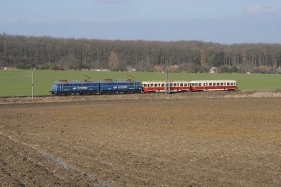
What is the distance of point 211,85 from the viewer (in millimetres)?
82312

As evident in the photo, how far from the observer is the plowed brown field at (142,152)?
14836 millimetres

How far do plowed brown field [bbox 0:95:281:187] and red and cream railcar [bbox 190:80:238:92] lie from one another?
4751 centimetres

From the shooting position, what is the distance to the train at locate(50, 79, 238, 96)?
2820 inches

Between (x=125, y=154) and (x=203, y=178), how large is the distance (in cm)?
538

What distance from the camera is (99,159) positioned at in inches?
725

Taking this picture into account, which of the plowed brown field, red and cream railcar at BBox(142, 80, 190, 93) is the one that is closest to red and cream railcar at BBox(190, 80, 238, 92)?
red and cream railcar at BBox(142, 80, 190, 93)

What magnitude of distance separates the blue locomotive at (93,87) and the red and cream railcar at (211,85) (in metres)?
10.3

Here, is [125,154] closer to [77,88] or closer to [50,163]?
[50,163]

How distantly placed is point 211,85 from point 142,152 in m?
63.7

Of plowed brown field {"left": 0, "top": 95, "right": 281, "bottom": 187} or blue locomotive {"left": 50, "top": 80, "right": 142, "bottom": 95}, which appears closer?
plowed brown field {"left": 0, "top": 95, "right": 281, "bottom": 187}

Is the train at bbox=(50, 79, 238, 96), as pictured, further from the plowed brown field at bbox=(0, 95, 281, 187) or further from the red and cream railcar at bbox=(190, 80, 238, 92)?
the plowed brown field at bbox=(0, 95, 281, 187)

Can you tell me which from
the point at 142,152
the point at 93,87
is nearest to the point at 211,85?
the point at 93,87

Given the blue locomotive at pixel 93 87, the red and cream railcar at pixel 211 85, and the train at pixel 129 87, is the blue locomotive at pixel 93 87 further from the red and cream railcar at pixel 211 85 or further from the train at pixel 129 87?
the red and cream railcar at pixel 211 85

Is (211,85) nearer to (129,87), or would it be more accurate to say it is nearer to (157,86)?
(157,86)
